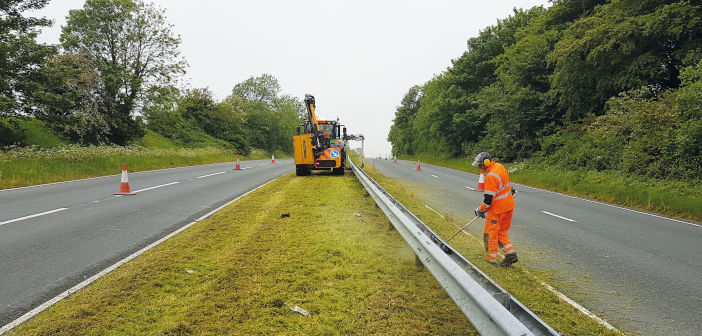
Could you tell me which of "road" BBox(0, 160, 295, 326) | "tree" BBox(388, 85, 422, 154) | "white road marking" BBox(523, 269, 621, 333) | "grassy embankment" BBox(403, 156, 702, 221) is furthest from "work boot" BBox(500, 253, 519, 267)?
"tree" BBox(388, 85, 422, 154)

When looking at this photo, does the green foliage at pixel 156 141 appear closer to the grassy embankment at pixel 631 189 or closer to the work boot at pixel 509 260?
the grassy embankment at pixel 631 189

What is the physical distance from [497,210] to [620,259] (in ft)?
6.88

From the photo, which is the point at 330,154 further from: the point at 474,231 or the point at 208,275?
the point at 208,275

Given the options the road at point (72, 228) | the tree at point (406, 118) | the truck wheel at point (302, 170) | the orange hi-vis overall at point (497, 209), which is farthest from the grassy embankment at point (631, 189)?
the tree at point (406, 118)

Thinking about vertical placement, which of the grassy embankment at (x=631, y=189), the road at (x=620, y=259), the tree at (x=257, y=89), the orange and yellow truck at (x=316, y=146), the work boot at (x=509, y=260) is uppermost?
the tree at (x=257, y=89)

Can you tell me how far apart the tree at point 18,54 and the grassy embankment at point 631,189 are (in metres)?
24.9

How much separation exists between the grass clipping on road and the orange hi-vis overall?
1209 mm

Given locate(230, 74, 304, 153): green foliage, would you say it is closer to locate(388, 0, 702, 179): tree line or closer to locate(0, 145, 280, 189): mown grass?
locate(0, 145, 280, 189): mown grass

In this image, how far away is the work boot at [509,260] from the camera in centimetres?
472

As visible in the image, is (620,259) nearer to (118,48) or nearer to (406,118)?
(118,48)

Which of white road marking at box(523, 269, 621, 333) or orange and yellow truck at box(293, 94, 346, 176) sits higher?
orange and yellow truck at box(293, 94, 346, 176)

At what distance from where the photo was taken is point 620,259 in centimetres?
520

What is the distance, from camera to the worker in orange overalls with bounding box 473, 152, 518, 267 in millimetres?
4863

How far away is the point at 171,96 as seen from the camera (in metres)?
31.2
